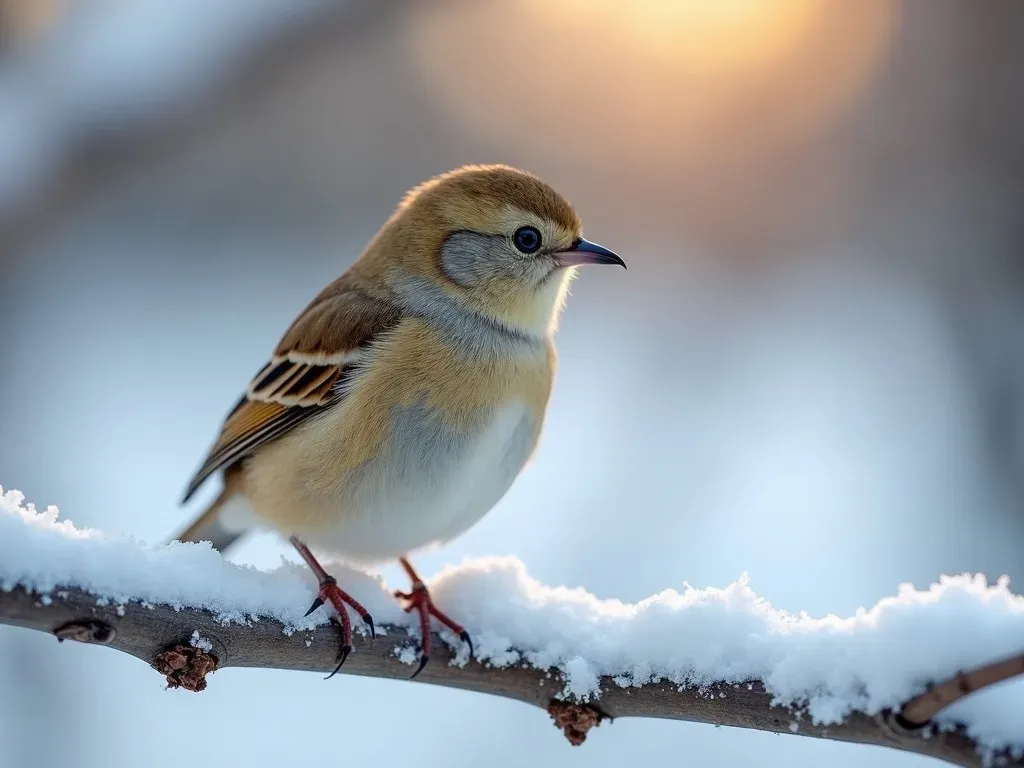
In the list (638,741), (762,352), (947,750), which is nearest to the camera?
(947,750)

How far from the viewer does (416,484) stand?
275cm

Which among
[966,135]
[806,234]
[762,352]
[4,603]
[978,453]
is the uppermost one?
[966,135]

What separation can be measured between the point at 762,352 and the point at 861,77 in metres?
2.04

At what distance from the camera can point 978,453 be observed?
211 inches

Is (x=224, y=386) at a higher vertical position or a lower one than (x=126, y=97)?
lower

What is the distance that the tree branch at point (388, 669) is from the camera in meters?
1.74

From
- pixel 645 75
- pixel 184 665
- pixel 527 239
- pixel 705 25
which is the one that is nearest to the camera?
pixel 184 665

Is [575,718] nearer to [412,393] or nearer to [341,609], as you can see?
[341,609]

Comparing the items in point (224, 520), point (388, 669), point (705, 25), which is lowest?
point (388, 669)

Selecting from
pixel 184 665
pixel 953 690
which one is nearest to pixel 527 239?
pixel 184 665

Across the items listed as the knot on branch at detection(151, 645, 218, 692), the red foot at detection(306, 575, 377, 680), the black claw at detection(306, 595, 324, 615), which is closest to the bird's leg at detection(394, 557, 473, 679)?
the red foot at detection(306, 575, 377, 680)

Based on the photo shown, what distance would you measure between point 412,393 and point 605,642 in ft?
3.04

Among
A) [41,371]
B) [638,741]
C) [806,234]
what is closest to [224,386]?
[41,371]

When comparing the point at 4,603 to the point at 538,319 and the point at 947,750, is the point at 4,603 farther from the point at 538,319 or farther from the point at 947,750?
the point at 538,319
